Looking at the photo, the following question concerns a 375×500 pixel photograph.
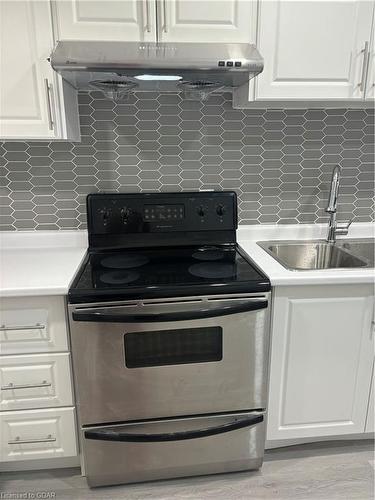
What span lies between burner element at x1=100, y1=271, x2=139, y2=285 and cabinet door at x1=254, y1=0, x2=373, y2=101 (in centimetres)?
89

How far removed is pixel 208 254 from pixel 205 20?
3.17 ft

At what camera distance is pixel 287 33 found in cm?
153

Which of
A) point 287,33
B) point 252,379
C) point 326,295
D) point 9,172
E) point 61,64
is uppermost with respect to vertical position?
point 287,33

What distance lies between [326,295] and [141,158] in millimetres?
1071

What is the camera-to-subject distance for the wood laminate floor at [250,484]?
160 cm

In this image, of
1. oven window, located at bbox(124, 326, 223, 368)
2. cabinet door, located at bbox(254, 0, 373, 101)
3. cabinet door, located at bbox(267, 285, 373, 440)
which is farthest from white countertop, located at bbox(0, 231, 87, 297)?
cabinet door, located at bbox(254, 0, 373, 101)

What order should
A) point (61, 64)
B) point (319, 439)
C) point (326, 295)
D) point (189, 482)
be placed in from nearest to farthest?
point (61, 64)
point (326, 295)
point (189, 482)
point (319, 439)

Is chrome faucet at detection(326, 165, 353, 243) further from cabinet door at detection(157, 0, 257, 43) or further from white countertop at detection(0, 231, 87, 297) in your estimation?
white countertop at detection(0, 231, 87, 297)

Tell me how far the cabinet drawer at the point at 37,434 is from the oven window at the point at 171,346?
38 centimetres

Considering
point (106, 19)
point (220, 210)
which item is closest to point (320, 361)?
point (220, 210)

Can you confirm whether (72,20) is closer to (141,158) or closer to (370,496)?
(141,158)

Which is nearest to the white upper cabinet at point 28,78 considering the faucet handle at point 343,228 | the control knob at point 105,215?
the control knob at point 105,215

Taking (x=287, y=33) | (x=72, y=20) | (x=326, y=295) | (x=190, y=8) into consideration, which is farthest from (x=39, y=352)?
(x=287, y=33)

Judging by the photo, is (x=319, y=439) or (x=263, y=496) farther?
(x=319, y=439)
